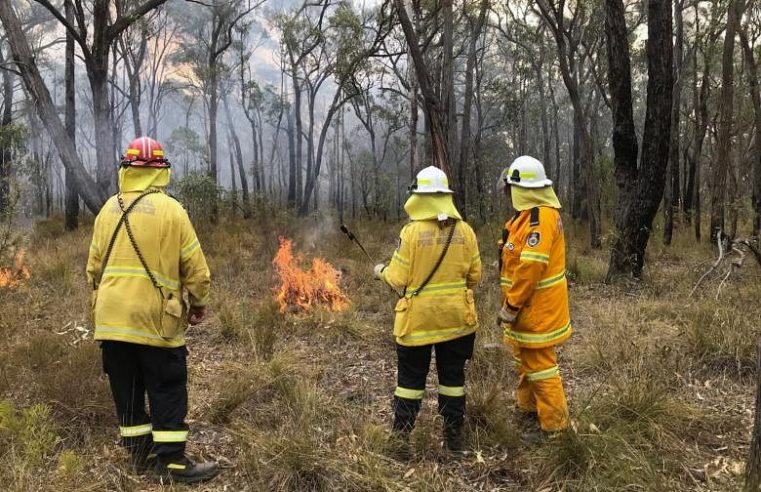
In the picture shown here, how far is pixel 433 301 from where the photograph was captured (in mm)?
2941

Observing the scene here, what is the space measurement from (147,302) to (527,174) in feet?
7.87

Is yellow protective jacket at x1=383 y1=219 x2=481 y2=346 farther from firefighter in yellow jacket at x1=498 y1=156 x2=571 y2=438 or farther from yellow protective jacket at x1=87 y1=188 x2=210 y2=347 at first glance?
yellow protective jacket at x1=87 y1=188 x2=210 y2=347

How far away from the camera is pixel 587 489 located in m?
2.43

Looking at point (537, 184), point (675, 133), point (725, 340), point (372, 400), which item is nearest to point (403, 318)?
point (537, 184)

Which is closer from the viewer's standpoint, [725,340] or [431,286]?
[431,286]

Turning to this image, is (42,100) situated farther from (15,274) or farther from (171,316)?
(171,316)

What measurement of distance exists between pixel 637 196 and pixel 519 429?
195 inches

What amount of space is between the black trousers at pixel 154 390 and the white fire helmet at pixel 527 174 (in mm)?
2302

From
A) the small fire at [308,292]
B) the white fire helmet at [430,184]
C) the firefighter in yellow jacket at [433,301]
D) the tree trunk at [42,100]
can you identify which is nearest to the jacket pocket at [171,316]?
the firefighter in yellow jacket at [433,301]

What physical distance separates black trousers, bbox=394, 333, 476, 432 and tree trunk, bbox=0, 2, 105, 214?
595 centimetres

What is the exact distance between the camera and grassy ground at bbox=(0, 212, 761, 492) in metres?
2.69

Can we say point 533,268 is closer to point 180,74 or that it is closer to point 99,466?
point 99,466

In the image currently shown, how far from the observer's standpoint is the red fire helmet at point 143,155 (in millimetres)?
2797

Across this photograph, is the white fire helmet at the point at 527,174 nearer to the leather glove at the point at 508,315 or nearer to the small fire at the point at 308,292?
the leather glove at the point at 508,315
